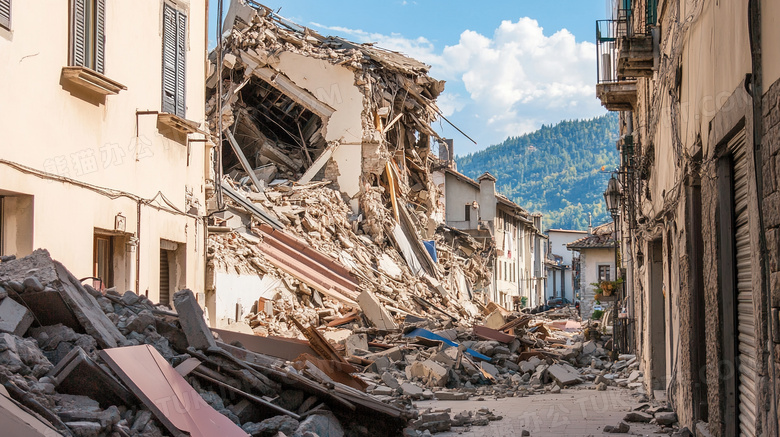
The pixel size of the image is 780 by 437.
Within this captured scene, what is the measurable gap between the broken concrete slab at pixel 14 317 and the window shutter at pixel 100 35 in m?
5.41

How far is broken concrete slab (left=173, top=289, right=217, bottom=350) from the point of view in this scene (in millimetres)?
7395

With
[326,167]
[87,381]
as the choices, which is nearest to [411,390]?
[87,381]

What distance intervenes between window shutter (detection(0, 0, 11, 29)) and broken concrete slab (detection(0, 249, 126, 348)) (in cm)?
310

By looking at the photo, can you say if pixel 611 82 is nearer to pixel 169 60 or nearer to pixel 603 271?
pixel 169 60

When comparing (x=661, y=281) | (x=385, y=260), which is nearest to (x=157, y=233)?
(x=661, y=281)

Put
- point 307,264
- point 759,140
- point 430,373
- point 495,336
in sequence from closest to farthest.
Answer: point 759,140
point 430,373
point 495,336
point 307,264

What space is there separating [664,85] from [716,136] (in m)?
4.58

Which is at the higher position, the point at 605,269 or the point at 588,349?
the point at 605,269

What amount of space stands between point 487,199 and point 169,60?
37.1 metres

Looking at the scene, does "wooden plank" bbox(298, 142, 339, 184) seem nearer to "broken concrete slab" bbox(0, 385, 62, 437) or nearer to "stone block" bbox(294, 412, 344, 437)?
"stone block" bbox(294, 412, 344, 437)

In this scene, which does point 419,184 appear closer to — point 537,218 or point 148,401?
point 148,401

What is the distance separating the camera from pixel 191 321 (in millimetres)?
7434

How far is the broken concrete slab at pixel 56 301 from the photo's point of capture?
634cm

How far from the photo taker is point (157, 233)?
42.2ft
